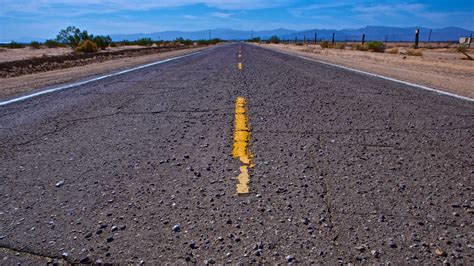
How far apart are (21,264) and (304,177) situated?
1.69 metres

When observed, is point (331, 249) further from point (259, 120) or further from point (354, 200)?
point (259, 120)

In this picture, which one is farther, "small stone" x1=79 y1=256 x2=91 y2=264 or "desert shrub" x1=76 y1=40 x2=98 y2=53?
"desert shrub" x1=76 y1=40 x2=98 y2=53

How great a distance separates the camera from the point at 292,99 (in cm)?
539

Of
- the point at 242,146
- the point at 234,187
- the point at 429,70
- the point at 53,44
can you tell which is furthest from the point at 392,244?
the point at 53,44

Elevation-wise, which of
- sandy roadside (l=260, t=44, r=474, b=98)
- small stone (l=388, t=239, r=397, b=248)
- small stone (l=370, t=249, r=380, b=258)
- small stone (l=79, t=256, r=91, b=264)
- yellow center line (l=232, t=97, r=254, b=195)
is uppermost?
yellow center line (l=232, t=97, r=254, b=195)

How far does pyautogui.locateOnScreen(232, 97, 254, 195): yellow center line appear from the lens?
Result: 2.37 metres

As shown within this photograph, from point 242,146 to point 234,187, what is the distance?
869 millimetres

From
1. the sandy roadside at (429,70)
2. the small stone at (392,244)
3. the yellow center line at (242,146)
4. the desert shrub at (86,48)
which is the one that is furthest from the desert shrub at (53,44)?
the small stone at (392,244)

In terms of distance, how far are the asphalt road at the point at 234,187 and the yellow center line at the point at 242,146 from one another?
5 centimetres

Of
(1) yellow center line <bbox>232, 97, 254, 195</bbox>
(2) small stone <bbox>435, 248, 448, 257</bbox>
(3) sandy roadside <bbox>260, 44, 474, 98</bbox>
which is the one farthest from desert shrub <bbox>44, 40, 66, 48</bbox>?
(2) small stone <bbox>435, 248, 448, 257</bbox>

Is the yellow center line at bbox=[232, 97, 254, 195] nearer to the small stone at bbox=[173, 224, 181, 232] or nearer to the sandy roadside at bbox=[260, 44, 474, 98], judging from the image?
the small stone at bbox=[173, 224, 181, 232]

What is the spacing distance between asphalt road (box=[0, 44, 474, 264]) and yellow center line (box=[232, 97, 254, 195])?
5 centimetres

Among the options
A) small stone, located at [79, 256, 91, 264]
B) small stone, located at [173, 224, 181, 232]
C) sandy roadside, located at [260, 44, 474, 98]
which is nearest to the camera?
small stone, located at [79, 256, 91, 264]

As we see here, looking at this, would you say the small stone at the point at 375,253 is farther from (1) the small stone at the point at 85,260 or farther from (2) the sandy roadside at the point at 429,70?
(2) the sandy roadside at the point at 429,70
